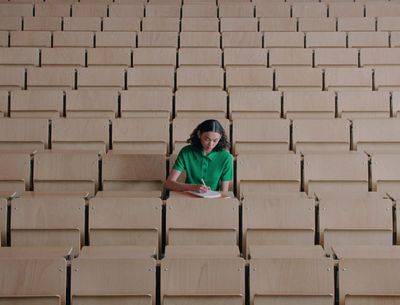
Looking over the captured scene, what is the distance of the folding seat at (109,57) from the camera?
2412 millimetres

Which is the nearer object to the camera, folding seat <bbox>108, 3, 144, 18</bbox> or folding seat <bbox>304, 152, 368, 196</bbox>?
folding seat <bbox>304, 152, 368, 196</bbox>

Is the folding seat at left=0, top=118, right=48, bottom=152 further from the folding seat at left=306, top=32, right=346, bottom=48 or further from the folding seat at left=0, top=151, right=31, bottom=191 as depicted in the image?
the folding seat at left=306, top=32, right=346, bottom=48

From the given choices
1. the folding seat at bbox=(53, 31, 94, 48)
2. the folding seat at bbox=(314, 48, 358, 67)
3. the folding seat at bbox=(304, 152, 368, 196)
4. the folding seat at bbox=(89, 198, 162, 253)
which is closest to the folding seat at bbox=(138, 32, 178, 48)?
the folding seat at bbox=(53, 31, 94, 48)

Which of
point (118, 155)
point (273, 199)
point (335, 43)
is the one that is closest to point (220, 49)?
point (335, 43)

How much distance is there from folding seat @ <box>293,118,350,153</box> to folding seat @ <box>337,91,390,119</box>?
0.18 meters

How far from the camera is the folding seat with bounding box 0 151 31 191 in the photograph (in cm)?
173

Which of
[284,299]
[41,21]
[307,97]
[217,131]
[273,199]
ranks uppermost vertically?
[41,21]

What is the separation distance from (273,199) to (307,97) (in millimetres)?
763

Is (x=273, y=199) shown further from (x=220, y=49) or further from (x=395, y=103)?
(x=220, y=49)

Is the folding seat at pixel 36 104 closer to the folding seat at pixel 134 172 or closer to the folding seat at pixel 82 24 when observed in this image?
the folding seat at pixel 134 172

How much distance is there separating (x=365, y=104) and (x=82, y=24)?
1146 millimetres

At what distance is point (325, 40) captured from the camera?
254 centimetres

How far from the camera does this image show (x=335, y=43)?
2.53 meters

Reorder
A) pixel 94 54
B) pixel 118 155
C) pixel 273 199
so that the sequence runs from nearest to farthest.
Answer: pixel 273 199 → pixel 118 155 → pixel 94 54
